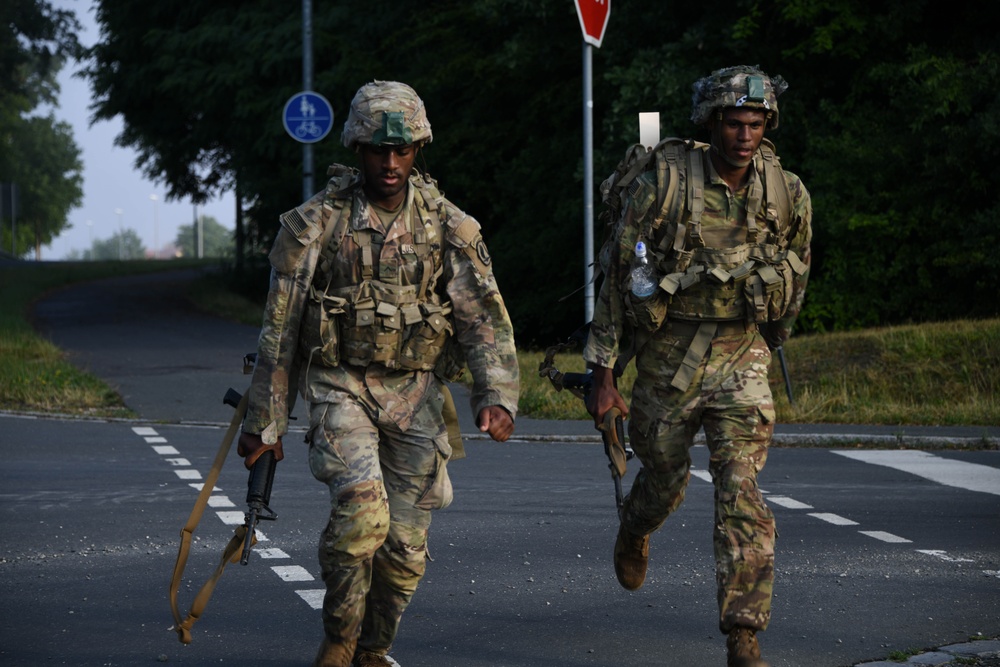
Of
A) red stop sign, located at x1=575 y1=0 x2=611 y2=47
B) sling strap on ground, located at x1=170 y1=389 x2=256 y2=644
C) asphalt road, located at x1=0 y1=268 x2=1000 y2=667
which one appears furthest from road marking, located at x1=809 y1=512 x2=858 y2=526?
red stop sign, located at x1=575 y1=0 x2=611 y2=47

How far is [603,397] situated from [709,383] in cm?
38

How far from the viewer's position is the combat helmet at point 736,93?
5.42m

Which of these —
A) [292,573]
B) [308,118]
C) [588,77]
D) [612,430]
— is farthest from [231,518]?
[308,118]

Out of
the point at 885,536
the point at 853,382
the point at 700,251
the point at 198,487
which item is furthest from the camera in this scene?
the point at 853,382

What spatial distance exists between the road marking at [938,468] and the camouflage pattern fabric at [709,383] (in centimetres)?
450

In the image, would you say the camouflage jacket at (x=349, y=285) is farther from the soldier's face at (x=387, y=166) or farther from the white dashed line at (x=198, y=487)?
the white dashed line at (x=198, y=487)

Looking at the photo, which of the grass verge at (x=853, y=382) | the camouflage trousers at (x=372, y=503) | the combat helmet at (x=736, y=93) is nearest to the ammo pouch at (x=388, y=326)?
the camouflage trousers at (x=372, y=503)

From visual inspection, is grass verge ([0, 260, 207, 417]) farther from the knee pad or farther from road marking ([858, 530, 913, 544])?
the knee pad

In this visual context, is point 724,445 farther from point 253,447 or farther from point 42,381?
point 42,381

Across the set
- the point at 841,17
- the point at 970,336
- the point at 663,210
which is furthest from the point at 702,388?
the point at 841,17

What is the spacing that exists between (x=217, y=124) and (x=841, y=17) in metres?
14.3

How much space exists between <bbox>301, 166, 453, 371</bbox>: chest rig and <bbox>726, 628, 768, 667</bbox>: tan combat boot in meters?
1.36

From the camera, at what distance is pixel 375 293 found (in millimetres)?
5137

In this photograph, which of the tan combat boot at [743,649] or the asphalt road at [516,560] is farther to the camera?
the asphalt road at [516,560]
